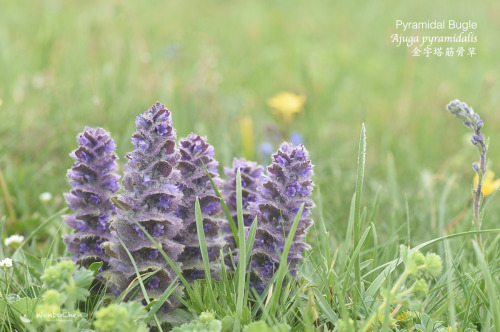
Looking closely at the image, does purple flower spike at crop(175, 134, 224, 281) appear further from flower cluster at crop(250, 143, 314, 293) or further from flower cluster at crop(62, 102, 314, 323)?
flower cluster at crop(250, 143, 314, 293)

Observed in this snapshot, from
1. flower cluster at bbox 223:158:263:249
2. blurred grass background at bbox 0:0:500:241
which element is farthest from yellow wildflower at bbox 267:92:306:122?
flower cluster at bbox 223:158:263:249

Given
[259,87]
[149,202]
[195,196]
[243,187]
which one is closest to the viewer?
[149,202]

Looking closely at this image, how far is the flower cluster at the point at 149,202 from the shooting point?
1.91 meters

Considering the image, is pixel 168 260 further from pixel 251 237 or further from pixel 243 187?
pixel 243 187

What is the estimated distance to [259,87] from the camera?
6219mm

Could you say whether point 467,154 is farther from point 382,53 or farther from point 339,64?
point 382,53

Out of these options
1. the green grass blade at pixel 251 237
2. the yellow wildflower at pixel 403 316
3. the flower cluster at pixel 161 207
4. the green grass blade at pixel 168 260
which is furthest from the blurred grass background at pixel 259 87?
the green grass blade at pixel 168 260

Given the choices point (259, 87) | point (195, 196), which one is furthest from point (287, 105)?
point (195, 196)

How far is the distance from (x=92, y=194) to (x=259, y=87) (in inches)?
167

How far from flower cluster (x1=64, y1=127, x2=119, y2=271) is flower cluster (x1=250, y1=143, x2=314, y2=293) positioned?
1.79ft

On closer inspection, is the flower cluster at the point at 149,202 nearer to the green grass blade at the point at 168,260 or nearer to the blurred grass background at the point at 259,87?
the green grass blade at the point at 168,260

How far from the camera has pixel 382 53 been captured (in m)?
7.57

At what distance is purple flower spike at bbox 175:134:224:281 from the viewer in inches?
82.1

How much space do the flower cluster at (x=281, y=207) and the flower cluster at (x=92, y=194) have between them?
545 mm
